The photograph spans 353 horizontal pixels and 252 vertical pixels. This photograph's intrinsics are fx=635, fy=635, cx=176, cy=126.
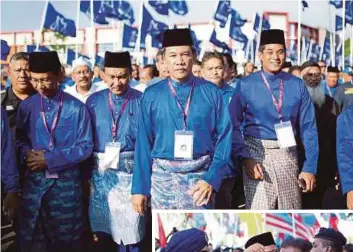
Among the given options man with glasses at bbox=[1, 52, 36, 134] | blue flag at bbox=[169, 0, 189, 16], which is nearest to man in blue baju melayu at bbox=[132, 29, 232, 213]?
man with glasses at bbox=[1, 52, 36, 134]

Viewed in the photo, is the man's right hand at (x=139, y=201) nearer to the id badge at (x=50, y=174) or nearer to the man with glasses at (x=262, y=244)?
the id badge at (x=50, y=174)

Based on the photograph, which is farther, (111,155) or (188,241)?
(111,155)

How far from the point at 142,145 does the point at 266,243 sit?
49.6 inches

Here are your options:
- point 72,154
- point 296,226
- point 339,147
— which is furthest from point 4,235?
point 296,226

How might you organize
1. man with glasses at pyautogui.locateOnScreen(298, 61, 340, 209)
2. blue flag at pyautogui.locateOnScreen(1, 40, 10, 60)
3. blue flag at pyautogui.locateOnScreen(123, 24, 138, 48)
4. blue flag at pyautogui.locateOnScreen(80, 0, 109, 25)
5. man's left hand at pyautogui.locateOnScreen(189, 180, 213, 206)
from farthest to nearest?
blue flag at pyautogui.locateOnScreen(80, 0, 109, 25), blue flag at pyautogui.locateOnScreen(123, 24, 138, 48), blue flag at pyautogui.locateOnScreen(1, 40, 10, 60), man with glasses at pyautogui.locateOnScreen(298, 61, 340, 209), man's left hand at pyautogui.locateOnScreen(189, 180, 213, 206)

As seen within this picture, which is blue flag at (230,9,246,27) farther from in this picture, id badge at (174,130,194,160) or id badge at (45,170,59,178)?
id badge at (174,130,194,160)

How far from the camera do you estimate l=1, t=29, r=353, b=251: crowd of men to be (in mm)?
3758

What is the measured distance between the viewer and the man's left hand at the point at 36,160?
420 centimetres

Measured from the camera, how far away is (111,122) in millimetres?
4473

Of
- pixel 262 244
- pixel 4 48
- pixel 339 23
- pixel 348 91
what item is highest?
pixel 339 23

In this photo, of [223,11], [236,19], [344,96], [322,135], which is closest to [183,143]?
[322,135]

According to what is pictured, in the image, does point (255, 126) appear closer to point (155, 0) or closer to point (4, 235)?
point (4, 235)

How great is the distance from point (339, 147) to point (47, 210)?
6.52 ft

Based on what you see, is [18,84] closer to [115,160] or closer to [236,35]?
[115,160]
